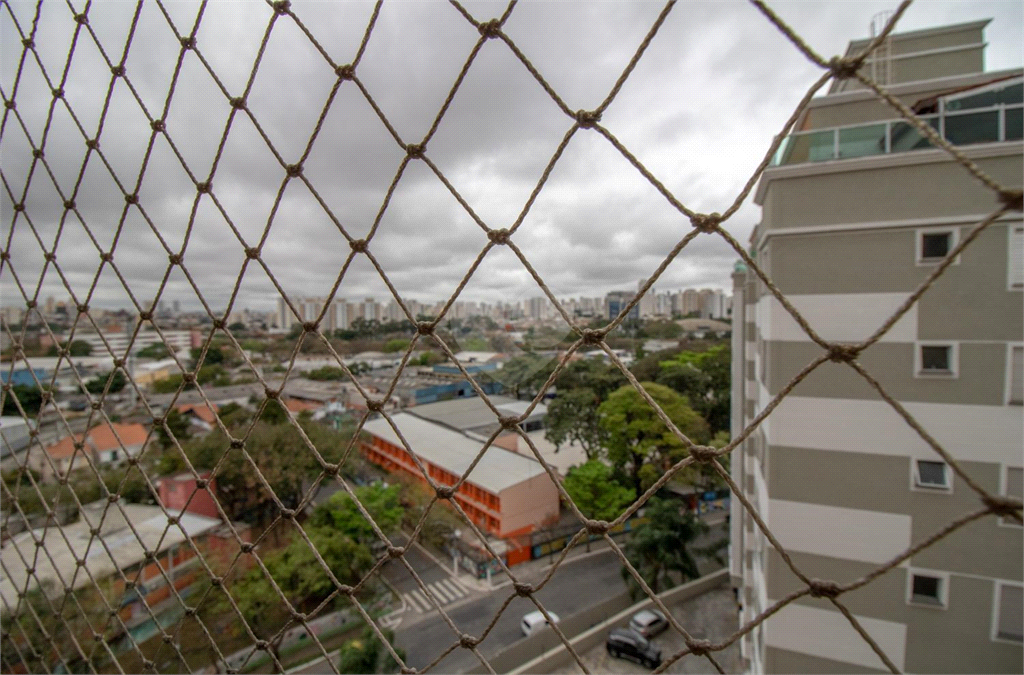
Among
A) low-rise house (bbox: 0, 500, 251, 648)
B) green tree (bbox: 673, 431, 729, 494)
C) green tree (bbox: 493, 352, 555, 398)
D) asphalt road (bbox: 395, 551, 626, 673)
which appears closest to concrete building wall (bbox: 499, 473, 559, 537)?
asphalt road (bbox: 395, 551, 626, 673)

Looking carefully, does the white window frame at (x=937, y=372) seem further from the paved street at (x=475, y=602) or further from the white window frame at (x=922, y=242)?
the paved street at (x=475, y=602)

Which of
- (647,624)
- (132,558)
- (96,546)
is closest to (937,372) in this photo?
(647,624)

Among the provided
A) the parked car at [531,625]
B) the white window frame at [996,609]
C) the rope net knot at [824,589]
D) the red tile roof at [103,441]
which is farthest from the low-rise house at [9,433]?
the parked car at [531,625]

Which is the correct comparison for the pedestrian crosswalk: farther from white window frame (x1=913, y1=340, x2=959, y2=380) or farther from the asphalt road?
white window frame (x1=913, y1=340, x2=959, y2=380)

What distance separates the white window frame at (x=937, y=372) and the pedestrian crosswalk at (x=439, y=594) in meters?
4.51

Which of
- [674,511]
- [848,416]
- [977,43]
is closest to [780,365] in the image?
[848,416]

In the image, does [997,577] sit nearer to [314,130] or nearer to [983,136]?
[983,136]

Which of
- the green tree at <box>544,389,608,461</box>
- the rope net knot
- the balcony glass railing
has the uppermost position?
the balcony glass railing

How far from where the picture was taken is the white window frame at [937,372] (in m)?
1.71

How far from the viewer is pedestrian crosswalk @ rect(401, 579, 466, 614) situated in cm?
496

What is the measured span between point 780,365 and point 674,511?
10.5ft

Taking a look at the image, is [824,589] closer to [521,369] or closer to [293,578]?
[521,369]

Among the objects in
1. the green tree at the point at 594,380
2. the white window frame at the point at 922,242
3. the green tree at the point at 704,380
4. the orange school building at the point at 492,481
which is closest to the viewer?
the white window frame at the point at 922,242

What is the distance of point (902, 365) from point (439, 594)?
4.62 m
